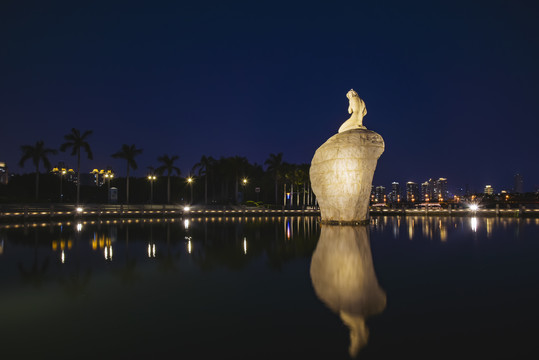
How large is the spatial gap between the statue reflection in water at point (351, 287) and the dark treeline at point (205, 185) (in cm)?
4389

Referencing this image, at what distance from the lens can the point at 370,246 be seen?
15172 millimetres

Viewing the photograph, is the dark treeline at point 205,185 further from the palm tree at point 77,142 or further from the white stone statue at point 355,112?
the white stone statue at point 355,112

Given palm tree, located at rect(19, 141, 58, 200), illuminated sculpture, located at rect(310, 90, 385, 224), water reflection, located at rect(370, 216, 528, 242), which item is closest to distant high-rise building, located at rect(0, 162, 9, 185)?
palm tree, located at rect(19, 141, 58, 200)

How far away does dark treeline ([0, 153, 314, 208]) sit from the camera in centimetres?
6557

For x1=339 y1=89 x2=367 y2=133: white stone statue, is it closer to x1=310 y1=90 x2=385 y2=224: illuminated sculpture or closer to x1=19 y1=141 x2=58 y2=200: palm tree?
x1=310 y1=90 x2=385 y2=224: illuminated sculpture

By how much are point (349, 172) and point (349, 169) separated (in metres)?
0.20

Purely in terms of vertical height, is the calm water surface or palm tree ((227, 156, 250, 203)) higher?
palm tree ((227, 156, 250, 203))

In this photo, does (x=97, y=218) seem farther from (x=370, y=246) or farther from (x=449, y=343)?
(x=449, y=343)

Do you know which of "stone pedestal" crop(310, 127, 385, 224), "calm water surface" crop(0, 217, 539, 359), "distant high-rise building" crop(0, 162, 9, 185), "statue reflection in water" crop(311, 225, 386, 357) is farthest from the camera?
"distant high-rise building" crop(0, 162, 9, 185)

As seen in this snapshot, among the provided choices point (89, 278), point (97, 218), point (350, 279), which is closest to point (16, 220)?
point (97, 218)

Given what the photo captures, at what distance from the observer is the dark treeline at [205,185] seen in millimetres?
65569

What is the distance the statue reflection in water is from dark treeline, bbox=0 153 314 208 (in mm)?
43890

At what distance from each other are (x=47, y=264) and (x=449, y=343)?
37.5 feet

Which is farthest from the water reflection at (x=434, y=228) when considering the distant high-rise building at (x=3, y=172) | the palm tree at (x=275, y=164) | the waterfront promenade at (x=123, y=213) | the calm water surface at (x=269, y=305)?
the distant high-rise building at (x=3, y=172)
